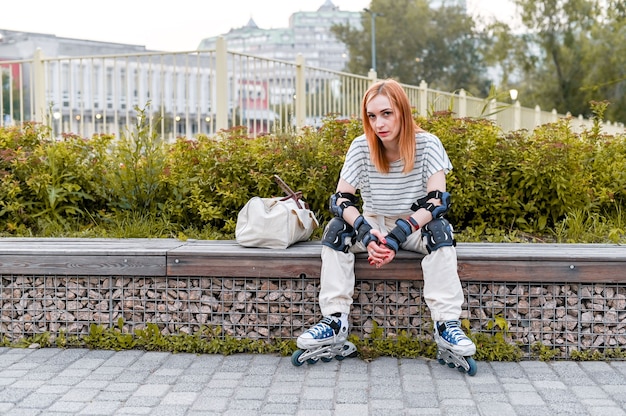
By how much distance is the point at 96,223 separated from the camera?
18.8ft

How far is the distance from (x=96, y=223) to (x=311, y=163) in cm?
174

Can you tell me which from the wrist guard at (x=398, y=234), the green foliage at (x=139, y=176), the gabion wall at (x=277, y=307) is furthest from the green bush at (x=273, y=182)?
the wrist guard at (x=398, y=234)

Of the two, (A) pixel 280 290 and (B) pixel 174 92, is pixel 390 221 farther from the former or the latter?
(B) pixel 174 92

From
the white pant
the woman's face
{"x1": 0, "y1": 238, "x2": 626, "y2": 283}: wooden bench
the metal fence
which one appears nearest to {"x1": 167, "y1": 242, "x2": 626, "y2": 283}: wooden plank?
{"x1": 0, "y1": 238, "x2": 626, "y2": 283}: wooden bench

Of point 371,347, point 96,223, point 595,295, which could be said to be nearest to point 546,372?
point 595,295

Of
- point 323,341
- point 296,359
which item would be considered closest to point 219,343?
point 296,359

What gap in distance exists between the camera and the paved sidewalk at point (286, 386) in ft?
11.1

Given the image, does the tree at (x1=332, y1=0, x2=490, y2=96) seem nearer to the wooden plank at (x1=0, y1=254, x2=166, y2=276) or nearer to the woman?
the woman

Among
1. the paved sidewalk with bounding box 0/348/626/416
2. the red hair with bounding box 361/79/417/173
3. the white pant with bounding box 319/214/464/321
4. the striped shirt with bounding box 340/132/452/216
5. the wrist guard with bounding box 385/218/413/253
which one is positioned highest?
the red hair with bounding box 361/79/417/173

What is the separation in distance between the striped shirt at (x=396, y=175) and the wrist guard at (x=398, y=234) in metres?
0.26

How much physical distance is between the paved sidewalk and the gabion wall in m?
0.20

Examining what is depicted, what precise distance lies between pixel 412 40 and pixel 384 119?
51.3 meters

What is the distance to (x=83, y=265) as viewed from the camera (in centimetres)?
445

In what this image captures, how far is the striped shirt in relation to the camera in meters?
4.15
